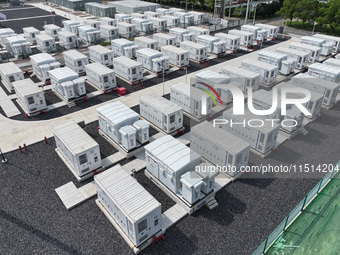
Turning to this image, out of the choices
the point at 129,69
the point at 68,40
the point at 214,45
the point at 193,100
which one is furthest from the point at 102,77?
the point at 214,45

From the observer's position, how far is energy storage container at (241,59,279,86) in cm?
4412

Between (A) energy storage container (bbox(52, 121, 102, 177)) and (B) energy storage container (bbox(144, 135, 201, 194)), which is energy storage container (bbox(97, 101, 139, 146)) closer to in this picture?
(A) energy storage container (bbox(52, 121, 102, 177))

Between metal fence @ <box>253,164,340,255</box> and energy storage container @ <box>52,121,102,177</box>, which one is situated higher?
energy storage container @ <box>52,121,102,177</box>

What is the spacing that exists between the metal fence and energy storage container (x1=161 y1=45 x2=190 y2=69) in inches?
1285

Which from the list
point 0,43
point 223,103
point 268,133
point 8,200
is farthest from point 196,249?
point 0,43

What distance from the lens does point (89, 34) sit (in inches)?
2490

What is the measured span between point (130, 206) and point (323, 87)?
3343 cm

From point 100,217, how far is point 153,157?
272 inches

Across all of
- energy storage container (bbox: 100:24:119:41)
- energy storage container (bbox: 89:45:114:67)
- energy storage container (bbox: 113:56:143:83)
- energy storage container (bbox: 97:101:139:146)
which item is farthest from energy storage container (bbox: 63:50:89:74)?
energy storage container (bbox: 100:24:119:41)

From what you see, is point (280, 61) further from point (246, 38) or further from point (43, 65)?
point (43, 65)

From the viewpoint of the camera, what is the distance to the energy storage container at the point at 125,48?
5264 centimetres

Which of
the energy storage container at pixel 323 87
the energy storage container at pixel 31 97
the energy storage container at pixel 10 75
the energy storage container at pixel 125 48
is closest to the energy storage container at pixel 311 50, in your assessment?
the energy storage container at pixel 323 87

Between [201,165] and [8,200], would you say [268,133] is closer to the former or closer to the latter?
[201,165]

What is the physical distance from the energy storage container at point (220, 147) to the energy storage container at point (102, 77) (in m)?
19.6
